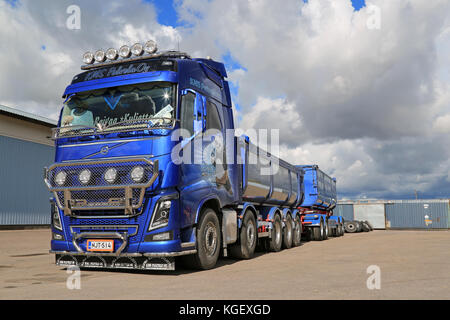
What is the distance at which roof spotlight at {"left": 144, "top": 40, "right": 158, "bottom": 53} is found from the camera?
8.02m

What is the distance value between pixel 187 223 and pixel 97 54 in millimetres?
3961

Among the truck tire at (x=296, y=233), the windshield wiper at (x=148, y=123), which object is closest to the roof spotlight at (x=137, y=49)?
the windshield wiper at (x=148, y=123)

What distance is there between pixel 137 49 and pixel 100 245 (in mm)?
3775

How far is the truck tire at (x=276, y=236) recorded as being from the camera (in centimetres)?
1266

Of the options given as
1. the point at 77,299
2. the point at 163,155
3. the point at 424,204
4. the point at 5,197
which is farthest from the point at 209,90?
the point at 424,204

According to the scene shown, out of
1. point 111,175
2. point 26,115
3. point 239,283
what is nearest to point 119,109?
point 111,175

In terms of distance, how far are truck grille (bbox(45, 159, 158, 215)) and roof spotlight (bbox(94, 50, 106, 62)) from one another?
7.91 feet

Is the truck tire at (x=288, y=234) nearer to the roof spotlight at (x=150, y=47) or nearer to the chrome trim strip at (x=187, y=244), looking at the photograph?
the chrome trim strip at (x=187, y=244)

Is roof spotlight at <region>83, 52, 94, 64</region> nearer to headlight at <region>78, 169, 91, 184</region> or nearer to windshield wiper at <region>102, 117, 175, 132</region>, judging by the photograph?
windshield wiper at <region>102, 117, 175, 132</region>

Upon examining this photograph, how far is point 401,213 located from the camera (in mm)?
45750

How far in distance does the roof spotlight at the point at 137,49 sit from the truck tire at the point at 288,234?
8.18 metres

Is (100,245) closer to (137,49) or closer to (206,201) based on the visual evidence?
(206,201)

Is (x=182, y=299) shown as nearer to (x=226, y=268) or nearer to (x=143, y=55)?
(x=226, y=268)

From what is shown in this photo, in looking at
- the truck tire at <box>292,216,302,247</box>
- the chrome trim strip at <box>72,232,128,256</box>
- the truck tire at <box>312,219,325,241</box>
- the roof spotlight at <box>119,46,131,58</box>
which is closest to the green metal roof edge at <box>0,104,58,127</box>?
the truck tire at <box>312,219,325,241</box>
